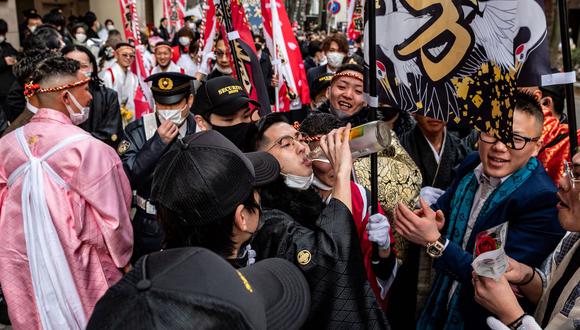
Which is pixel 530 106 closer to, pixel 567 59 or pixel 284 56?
pixel 567 59

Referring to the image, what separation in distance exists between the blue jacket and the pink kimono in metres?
1.69

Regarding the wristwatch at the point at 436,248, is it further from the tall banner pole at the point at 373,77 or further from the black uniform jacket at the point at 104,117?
the black uniform jacket at the point at 104,117

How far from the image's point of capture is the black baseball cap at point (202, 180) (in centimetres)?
139

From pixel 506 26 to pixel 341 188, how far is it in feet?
2.68

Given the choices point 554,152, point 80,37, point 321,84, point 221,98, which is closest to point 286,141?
point 221,98

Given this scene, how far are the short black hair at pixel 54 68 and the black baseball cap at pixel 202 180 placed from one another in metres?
1.49

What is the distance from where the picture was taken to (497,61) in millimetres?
1690

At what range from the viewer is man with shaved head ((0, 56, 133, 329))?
2.33 metres

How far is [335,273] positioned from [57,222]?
1519mm

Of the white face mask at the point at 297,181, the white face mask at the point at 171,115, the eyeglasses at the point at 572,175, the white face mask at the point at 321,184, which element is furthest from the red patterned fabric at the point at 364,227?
the white face mask at the point at 171,115

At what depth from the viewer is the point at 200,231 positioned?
1.45 metres

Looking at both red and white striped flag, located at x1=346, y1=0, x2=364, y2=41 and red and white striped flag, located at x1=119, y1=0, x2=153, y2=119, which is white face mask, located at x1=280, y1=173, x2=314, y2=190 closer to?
red and white striped flag, located at x1=119, y1=0, x2=153, y2=119

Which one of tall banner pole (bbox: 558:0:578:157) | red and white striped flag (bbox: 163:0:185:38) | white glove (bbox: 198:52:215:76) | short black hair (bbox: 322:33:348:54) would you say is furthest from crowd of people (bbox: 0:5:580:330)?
red and white striped flag (bbox: 163:0:185:38)

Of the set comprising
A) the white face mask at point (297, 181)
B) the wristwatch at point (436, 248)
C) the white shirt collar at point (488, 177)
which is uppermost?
the white face mask at point (297, 181)
